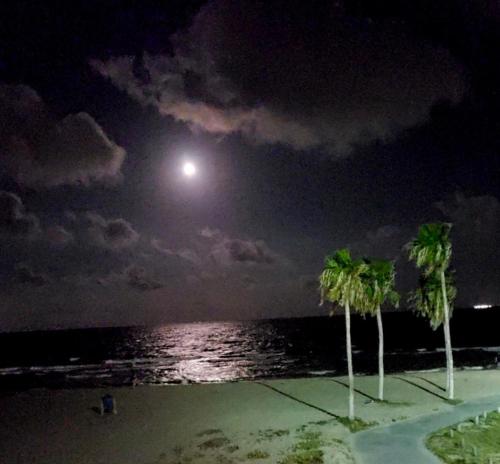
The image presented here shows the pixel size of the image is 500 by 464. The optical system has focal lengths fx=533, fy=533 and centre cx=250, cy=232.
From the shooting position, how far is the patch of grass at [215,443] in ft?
98.1

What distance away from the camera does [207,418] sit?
39719mm

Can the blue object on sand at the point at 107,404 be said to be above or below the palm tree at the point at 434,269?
below

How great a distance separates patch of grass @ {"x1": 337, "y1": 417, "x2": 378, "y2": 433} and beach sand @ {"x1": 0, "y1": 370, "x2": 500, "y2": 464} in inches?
16.7

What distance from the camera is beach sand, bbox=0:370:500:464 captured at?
2955cm

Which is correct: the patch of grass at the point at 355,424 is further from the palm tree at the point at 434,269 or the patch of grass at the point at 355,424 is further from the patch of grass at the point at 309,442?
the palm tree at the point at 434,269

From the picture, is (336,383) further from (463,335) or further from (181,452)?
(463,335)

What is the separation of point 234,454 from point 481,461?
470 inches

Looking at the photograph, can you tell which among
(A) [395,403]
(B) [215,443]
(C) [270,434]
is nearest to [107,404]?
(B) [215,443]

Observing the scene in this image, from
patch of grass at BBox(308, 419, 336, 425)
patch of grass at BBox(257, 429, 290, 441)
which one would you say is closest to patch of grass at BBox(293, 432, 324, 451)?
patch of grass at BBox(257, 429, 290, 441)

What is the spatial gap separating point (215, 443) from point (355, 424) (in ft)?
26.9

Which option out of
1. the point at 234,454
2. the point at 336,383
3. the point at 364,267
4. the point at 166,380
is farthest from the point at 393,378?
the point at 166,380

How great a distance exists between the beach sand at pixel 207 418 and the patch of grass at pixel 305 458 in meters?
0.23

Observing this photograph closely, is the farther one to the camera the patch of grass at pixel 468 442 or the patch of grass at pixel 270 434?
the patch of grass at pixel 270 434

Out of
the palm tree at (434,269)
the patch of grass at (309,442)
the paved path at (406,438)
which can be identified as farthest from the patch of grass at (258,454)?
the palm tree at (434,269)
